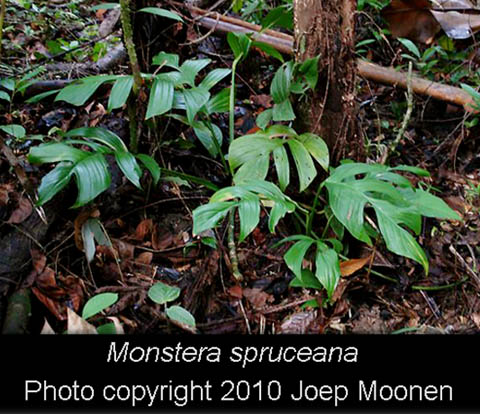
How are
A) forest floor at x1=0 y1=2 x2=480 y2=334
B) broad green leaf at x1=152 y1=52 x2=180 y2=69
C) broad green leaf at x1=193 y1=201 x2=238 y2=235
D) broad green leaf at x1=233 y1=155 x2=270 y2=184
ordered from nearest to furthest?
broad green leaf at x1=193 y1=201 x2=238 y2=235 < forest floor at x1=0 y1=2 x2=480 y2=334 < broad green leaf at x1=233 y1=155 x2=270 y2=184 < broad green leaf at x1=152 y1=52 x2=180 y2=69

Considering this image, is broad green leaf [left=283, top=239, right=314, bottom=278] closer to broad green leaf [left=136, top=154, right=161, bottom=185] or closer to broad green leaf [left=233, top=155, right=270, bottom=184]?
broad green leaf [left=233, top=155, right=270, bottom=184]

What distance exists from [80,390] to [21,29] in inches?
127

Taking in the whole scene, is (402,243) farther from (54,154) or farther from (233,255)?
(54,154)

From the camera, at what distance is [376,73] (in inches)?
123

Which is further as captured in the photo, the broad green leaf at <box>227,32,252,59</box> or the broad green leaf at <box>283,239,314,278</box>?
the broad green leaf at <box>227,32,252,59</box>

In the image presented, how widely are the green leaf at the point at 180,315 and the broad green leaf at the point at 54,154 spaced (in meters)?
0.72

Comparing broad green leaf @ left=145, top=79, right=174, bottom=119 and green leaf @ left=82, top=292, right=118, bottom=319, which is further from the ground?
broad green leaf @ left=145, top=79, right=174, bottom=119

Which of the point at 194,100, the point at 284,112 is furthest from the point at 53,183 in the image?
the point at 284,112

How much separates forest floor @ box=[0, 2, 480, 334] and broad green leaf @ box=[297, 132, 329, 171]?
1.40ft

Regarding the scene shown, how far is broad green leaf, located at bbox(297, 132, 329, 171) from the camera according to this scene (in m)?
2.10

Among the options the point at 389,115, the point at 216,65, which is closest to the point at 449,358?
the point at 389,115

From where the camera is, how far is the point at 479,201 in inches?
104

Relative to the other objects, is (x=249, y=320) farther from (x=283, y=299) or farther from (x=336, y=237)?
(x=336, y=237)

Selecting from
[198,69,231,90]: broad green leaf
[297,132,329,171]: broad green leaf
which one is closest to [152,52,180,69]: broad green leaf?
[198,69,231,90]: broad green leaf
